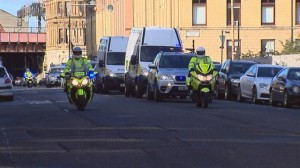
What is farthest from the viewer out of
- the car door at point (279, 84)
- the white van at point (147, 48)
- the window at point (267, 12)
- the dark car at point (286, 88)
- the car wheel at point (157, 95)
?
the window at point (267, 12)

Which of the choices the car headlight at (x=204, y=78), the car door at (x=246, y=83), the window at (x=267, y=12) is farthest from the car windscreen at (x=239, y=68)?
the window at (x=267, y=12)

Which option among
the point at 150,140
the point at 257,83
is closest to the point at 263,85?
the point at 257,83

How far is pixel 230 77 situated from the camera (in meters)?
36.1

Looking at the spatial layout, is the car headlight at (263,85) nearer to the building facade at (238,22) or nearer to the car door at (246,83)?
the car door at (246,83)

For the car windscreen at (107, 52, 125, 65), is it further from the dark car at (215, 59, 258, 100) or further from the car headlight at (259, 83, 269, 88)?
the car headlight at (259, 83, 269, 88)

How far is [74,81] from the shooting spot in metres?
24.2

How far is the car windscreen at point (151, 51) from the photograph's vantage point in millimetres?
34875

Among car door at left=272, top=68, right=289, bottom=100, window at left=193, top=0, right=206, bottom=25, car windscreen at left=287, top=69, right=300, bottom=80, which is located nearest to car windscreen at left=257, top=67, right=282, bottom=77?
car door at left=272, top=68, right=289, bottom=100

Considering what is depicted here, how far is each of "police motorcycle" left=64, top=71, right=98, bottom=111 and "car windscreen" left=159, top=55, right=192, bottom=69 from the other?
6.56 m

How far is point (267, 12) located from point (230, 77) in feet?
123

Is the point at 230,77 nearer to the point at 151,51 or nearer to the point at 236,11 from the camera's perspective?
the point at 151,51

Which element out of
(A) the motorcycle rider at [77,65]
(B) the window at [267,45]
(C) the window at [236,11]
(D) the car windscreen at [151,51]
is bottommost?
(A) the motorcycle rider at [77,65]

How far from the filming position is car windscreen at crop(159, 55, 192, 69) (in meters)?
30.6

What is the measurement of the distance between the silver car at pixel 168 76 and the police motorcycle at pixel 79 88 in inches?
217
